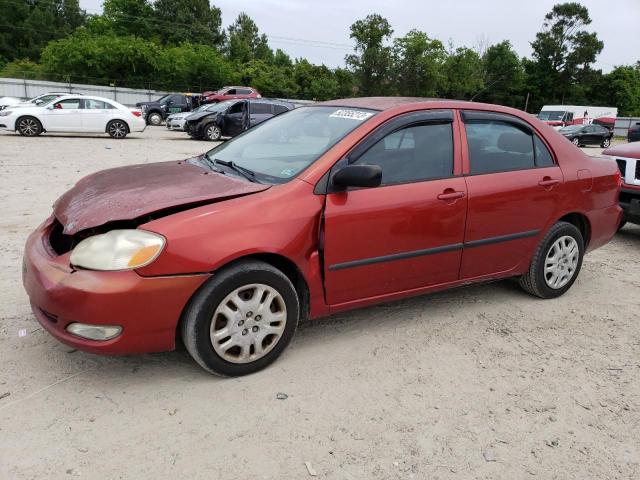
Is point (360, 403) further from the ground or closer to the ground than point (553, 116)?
closer to the ground

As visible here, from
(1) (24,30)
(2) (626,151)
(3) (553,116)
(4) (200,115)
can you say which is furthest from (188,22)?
(2) (626,151)

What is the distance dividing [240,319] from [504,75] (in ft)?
228

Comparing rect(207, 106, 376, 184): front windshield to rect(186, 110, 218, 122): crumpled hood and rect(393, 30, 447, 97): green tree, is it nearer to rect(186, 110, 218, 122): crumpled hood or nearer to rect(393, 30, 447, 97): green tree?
rect(186, 110, 218, 122): crumpled hood

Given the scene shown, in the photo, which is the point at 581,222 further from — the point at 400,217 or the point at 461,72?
the point at 461,72

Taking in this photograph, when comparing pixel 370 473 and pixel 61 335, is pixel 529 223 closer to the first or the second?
pixel 370 473

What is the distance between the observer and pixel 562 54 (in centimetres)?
6950

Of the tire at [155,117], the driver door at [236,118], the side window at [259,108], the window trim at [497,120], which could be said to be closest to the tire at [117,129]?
the driver door at [236,118]

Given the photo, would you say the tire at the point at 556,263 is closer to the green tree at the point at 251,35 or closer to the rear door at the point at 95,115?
the rear door at the point at 95,115

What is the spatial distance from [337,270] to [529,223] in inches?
69.2

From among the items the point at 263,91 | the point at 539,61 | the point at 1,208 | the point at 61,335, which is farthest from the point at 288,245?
the point at 539,61

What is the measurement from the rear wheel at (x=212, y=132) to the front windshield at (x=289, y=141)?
15638 millimetres

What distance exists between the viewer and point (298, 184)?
3.21m

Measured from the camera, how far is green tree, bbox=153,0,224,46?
66875 millimetres

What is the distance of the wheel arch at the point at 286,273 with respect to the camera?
2954 mm
